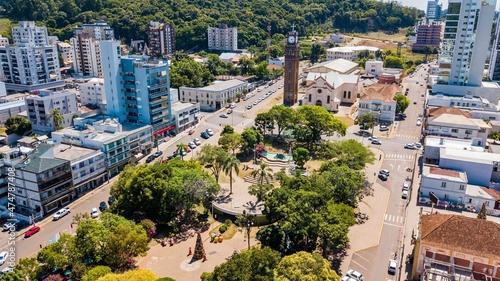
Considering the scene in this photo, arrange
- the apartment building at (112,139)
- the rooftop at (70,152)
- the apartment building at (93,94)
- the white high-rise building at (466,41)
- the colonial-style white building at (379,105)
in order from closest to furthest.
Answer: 1. the rooftop at (70,152)
2. the apartment building at (112,139)
3. the apartment building at (93,94)
4. the colonial-style white building at (379,105)
5. the white high-rise building at (466,41)

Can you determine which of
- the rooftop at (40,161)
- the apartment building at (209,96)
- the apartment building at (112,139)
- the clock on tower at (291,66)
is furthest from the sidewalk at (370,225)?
the apartment building at (209,96)

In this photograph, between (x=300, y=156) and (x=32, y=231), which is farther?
(x=300, y=156)

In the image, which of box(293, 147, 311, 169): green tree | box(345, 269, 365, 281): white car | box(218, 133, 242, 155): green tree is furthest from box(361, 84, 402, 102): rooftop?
box(345, 269, 365, 281): white car

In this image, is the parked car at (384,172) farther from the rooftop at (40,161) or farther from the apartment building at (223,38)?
the apartment building at (223,38)

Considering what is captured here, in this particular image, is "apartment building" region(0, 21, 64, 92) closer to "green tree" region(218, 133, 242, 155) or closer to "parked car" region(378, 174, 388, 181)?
"green tree" region(218, 133, 242, 155)

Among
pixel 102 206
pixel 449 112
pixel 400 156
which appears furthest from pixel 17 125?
pixel 449 112

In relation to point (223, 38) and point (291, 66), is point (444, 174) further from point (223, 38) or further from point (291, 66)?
point (223, 38)
